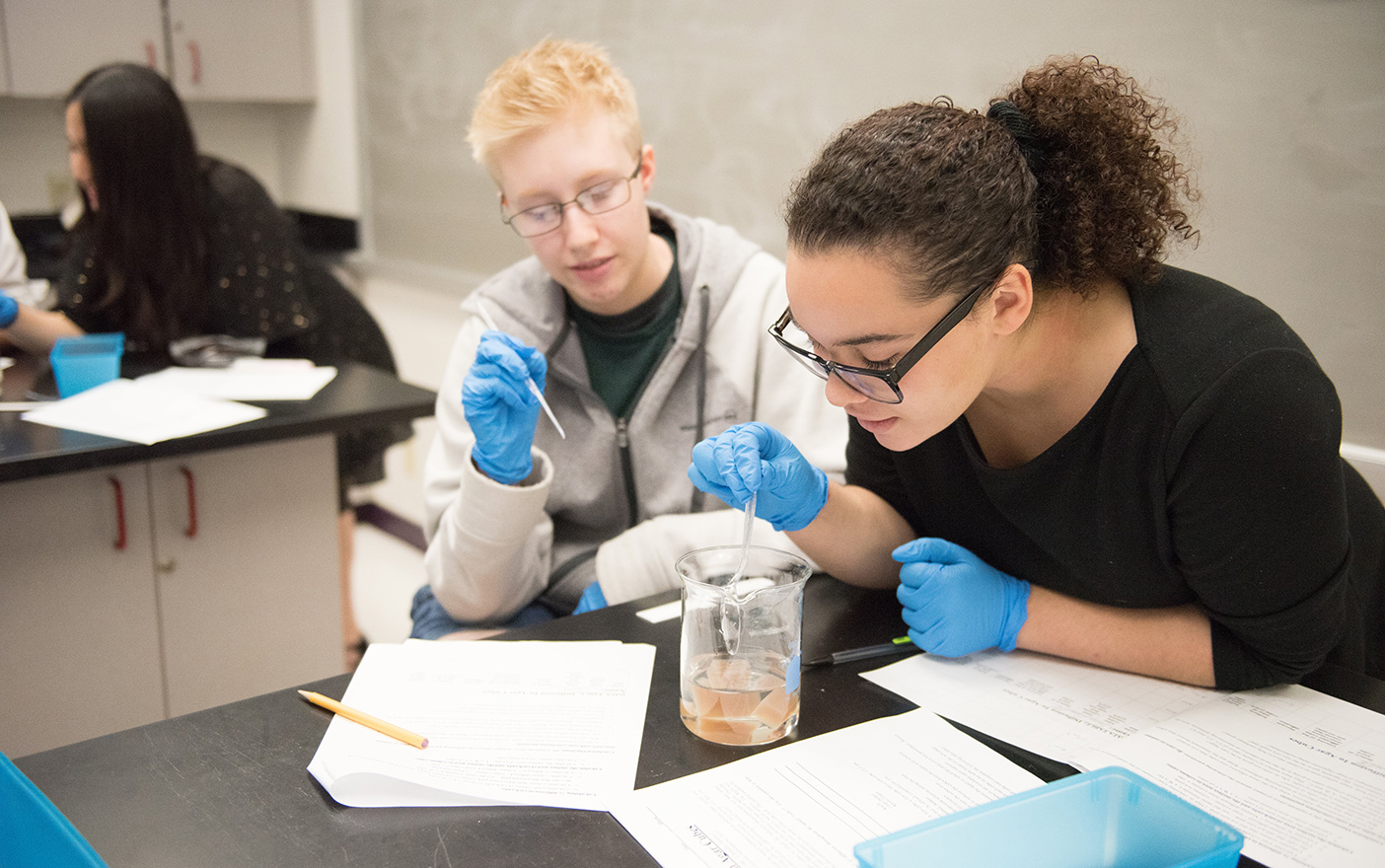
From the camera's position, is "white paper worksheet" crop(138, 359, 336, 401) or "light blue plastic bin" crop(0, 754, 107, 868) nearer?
"light blue plastic bin" crop(0, 754, 107, 868)

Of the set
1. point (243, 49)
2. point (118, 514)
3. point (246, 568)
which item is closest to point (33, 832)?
point (118, 514)

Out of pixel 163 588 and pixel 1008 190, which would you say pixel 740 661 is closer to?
pixel 1008 190

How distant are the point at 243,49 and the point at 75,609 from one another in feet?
8.59

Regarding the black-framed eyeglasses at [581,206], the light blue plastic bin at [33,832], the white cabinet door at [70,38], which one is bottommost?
the light blue plastic bin at [33,832]

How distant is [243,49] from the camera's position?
147 inches

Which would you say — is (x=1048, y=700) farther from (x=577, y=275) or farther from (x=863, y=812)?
(x=577, y=275)

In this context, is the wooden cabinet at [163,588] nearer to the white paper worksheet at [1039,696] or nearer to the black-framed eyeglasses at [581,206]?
the black-framed eyeglasses at [581,206]

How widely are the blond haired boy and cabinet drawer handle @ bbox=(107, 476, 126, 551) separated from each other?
0.62 m

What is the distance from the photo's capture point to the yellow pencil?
86 centimetres

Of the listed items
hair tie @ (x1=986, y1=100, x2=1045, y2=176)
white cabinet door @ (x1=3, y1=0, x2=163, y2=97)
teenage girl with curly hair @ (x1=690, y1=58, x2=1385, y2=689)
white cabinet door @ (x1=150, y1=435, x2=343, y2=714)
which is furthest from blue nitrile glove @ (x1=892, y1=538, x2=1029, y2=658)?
white cabinet door @ (x1=3, y1=0, x2=163, y2=97)

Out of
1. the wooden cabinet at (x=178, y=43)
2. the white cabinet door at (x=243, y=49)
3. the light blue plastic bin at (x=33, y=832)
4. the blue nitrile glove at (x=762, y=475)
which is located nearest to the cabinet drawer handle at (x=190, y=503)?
the blue nitrile glove at (x=762, y=475)

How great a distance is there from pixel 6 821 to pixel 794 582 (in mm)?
587

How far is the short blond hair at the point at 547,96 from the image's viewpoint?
1.43 metres

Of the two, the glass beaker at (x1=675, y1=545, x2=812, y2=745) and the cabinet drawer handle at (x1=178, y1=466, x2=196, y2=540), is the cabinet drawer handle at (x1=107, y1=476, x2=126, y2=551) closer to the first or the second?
the cabinet drawer handle at (x1=178, y1=466, x2=196, y2=540)
